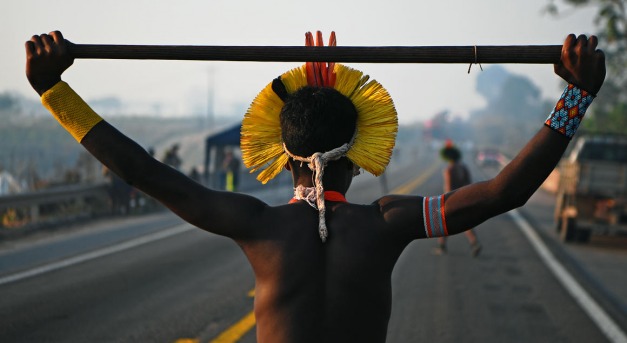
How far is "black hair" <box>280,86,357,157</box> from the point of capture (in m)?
2.82

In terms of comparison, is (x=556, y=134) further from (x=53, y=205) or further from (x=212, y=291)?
(x=53, y=205)

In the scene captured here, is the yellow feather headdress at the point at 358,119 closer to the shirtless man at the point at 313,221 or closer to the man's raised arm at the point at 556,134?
the shirtless man at the point at 313,221

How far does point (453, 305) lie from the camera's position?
30.4 feet

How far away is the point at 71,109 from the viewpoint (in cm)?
276

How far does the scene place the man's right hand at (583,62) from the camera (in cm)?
254

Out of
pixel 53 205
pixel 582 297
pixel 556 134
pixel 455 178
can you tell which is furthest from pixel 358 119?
pixel 53 205

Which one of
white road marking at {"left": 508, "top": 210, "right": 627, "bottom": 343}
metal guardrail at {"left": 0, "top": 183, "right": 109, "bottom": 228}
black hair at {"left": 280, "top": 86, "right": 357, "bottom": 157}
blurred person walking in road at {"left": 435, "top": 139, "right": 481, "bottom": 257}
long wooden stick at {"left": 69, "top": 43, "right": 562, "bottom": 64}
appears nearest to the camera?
long wooden stick at {"left": 69, "top": 43, "right": 562, "bottom": 64}

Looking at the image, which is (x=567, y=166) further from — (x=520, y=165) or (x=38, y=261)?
(x=520, y=165)

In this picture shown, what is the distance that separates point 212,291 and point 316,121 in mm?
7262

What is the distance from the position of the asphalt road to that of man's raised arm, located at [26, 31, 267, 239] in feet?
15.7

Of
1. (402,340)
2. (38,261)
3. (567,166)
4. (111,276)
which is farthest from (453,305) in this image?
(567,166)

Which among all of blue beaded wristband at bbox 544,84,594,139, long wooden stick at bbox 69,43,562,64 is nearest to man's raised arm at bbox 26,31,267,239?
long wooden stick at bbox 69,43,562,64

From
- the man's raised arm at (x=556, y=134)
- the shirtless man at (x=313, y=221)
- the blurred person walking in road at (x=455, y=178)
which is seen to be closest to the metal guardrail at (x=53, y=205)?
the blurred person walking in road at (x=455, y=178)

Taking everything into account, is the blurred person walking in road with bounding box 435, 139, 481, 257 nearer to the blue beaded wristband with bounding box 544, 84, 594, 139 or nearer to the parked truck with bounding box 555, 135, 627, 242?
the parked truck with bounding box 555, 135, 627, 242
